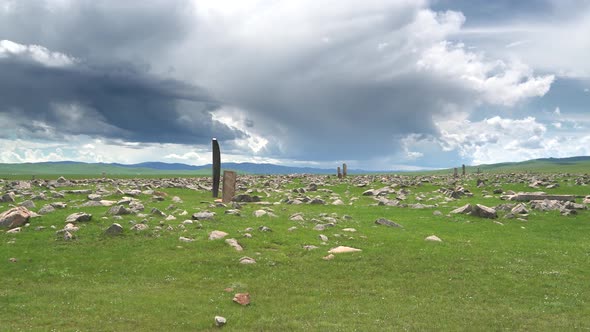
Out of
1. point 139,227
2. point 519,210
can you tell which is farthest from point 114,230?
point 519,210

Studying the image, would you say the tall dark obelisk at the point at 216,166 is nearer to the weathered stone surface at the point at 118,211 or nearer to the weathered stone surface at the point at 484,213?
the weathered stone surface at the point at 118,211

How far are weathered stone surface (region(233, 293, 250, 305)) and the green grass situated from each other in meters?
0.27

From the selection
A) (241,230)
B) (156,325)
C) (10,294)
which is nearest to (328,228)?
(241,230)

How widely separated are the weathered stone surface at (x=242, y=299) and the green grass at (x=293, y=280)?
267 millimetres

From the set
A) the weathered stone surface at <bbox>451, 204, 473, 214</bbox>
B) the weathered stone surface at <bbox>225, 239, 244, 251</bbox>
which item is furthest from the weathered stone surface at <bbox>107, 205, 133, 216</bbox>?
the weathered stone surface at <bbox>451, 204, 473, 214</bbox>

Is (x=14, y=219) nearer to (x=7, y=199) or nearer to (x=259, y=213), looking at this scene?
(x=7, y=199)

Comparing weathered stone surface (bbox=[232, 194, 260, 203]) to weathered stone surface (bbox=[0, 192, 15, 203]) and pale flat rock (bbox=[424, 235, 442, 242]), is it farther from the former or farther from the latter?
pale flat rock (bbox=[424, 235, 442, 242])

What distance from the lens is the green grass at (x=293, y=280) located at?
41.1 ft

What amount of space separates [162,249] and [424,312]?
11817mm

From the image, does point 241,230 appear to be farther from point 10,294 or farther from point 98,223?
point 10,294

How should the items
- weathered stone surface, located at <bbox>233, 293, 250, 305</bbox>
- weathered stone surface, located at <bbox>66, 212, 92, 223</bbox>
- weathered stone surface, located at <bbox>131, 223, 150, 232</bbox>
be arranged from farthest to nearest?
weathered stone surface, located at <bbox>66, 212, 92, 223</bbox> < weathered stone surface, located at <bbox>131, 223, 150, 232</bbox> < weathered stone surface, located at <bbox>233, 293, 250, 305</bbox>

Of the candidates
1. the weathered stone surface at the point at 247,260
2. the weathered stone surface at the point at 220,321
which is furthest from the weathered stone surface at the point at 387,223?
the weathered stone surface at the point at 220,321

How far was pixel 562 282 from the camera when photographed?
15.9 meters

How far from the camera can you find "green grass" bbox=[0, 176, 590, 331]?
12539 mm
